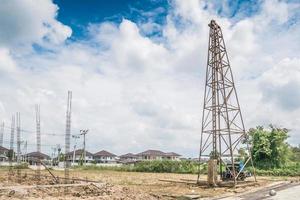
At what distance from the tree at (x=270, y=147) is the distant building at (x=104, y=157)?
81028 mm

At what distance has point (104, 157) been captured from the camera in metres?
121

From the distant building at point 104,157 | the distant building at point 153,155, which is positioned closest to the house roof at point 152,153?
the distant building at point 153,155

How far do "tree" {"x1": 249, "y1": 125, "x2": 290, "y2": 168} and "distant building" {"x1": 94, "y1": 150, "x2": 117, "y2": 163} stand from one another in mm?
81028

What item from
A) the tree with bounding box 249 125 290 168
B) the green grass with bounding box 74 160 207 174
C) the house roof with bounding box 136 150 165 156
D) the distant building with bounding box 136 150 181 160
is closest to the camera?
the tree with bounding box 249 125 290 168

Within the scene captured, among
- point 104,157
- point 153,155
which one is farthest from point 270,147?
point 104,157

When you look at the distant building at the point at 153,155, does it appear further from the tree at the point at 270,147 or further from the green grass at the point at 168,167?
the tree at the point at 270,147

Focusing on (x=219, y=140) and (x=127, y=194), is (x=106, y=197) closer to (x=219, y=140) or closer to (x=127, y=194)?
(x=127, y=194)

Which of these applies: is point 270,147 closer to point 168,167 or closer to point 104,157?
point 168,167

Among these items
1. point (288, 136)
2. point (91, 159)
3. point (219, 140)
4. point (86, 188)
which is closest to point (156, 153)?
point (91, 159)

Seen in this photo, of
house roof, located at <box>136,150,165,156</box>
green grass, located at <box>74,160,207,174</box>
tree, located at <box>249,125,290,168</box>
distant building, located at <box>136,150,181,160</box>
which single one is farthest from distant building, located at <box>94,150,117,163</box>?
tree, located at <box>249,125,290,168</box>

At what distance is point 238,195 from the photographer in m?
20.2

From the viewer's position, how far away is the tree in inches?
1693

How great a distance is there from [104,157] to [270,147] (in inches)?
3274

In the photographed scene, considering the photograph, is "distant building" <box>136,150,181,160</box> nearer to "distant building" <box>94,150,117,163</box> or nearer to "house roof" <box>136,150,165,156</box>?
"house roof" <box>136,150,165,156</box>
